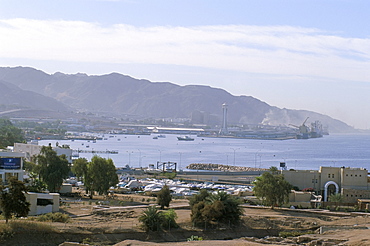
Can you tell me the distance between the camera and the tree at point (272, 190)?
20359 mm

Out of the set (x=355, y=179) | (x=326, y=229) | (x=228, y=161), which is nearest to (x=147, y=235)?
(x=326, y=229)

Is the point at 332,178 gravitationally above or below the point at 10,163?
below

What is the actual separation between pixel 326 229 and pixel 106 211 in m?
6.09

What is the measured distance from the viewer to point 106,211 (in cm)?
1834

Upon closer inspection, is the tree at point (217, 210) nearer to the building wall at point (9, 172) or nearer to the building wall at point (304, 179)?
the building wall at point (9, 172)

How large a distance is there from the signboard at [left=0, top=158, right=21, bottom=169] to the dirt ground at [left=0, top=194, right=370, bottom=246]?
7.13 feet

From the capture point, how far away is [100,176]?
2344cm

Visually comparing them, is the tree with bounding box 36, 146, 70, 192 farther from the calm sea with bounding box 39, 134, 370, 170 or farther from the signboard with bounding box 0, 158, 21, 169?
the calm sea with bounding box 39, 134, 370, 170

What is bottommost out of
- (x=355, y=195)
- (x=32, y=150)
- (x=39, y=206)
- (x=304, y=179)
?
(x=39, y=206)

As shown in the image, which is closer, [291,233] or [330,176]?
[291,233]

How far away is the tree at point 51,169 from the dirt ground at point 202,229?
2963mm

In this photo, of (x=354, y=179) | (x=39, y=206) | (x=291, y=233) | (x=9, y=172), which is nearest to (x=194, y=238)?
(x=291, y=233)

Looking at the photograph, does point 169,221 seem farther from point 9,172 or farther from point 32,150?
point 32,150

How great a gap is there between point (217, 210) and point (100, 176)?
7.45 meters
